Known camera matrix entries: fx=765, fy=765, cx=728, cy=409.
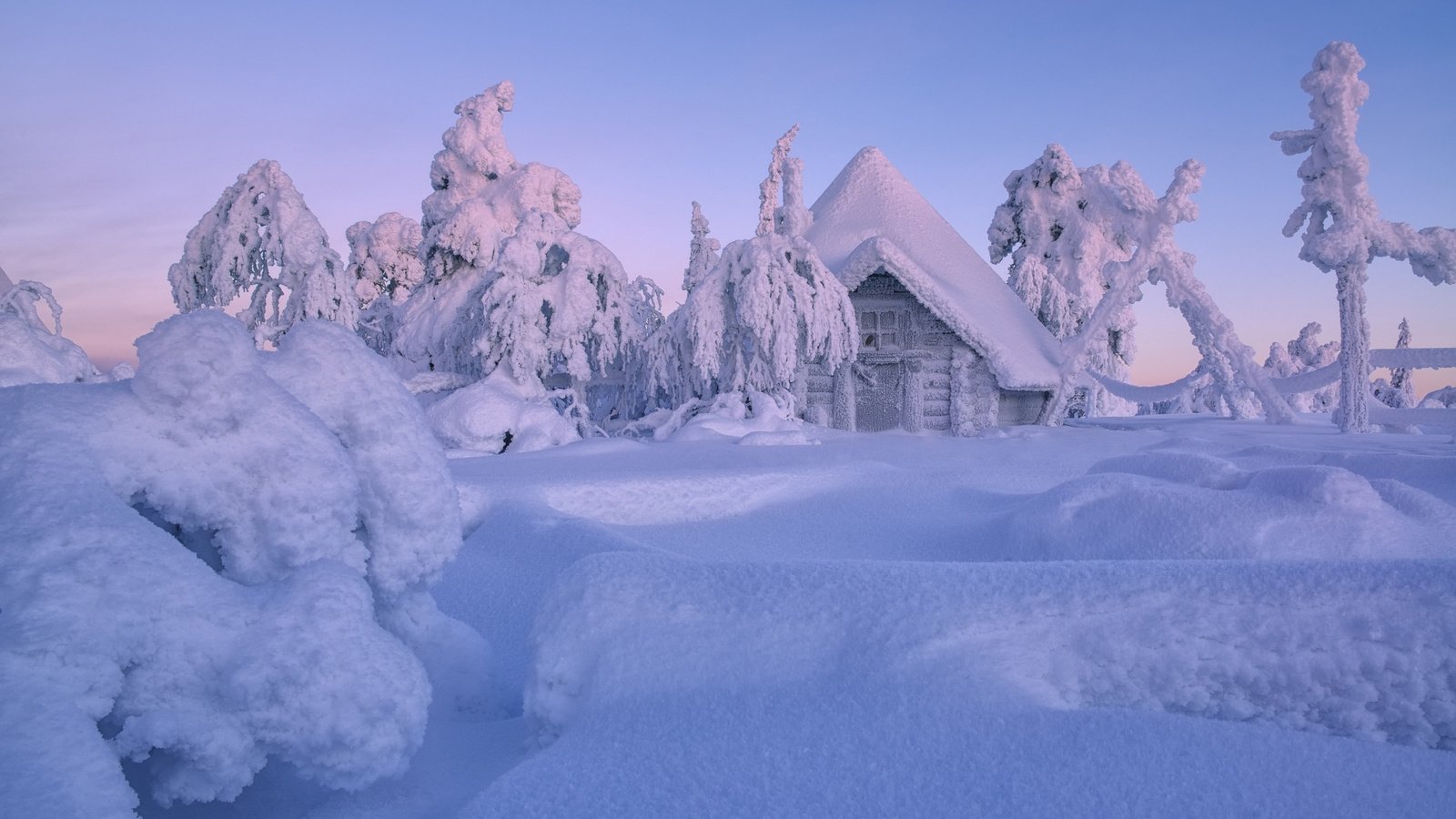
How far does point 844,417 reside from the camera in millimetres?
14289

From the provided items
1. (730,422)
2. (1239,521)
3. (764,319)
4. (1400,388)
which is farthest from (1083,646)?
(1400,388)

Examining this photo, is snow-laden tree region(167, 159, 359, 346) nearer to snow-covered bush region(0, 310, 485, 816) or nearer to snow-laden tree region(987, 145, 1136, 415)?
snow-covered bush region(0, 310, 485, 816)

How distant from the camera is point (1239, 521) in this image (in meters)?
4.26

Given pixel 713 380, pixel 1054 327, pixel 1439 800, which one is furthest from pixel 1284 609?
pixel 1054 327

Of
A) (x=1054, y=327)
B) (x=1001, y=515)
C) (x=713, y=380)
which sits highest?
(x=1054, y=327)

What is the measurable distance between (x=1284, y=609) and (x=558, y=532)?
359cm

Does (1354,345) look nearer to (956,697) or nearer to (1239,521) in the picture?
(1239,521)

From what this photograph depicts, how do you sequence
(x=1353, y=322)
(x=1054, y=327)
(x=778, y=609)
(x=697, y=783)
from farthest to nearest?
(x=1054, y=327) < (x=1353, y=322) < (x=778, y=609) < (x=697, y=783)

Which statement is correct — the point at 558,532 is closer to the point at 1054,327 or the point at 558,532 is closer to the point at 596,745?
the point at 596,745

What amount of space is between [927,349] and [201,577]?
1356cm

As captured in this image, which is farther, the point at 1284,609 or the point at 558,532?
the point at 558,532

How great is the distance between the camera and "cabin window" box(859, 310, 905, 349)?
1458 cm

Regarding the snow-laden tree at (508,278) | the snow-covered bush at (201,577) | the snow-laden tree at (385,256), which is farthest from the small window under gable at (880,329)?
the snow-laden tree at (385,256)

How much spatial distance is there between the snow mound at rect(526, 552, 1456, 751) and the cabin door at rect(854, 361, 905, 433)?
12351mm
